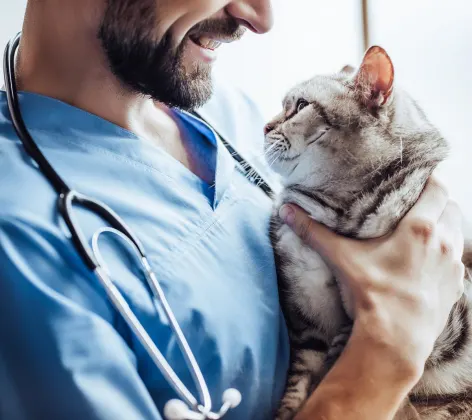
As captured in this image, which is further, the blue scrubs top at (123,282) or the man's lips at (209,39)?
the man's lips at (209,39)

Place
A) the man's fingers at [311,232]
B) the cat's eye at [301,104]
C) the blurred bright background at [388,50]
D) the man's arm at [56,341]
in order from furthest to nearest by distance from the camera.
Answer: the blurred bright background at [388,50] < the cat's eye at [301,104] < the man's fingers at [311,232] < the man's arm at [56,341]

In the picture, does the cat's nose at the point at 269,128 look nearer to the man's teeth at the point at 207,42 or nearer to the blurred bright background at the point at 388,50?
the man's teeth at the point at 207,42

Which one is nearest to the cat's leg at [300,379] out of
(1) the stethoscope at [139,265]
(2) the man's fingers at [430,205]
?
(1) the stethoscope at [139,265]

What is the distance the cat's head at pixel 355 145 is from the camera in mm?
797

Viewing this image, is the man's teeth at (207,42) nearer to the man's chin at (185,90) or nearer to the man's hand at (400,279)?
the man's chin at (185,90)

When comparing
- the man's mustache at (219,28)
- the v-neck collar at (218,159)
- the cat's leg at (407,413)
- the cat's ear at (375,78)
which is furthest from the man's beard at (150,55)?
the cat's leg at (407,413)

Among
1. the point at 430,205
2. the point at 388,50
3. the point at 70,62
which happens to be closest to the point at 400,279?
the point at 430,205

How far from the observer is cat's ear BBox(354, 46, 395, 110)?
79 cm

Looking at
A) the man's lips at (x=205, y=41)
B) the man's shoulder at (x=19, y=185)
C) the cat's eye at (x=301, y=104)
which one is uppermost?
the man's lips at (x=205, y=41)

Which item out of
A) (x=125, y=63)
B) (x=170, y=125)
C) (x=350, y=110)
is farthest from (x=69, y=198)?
(x=350, y=110)

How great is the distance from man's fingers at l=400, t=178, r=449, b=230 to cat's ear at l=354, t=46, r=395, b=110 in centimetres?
15

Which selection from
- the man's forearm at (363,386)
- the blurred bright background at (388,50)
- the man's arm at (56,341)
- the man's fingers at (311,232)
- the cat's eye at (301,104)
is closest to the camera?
the man's arm at (56,341)

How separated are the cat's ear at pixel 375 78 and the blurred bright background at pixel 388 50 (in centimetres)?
53

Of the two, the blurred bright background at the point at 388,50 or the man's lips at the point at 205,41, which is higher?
the blurred bright background at the point at 388,50
